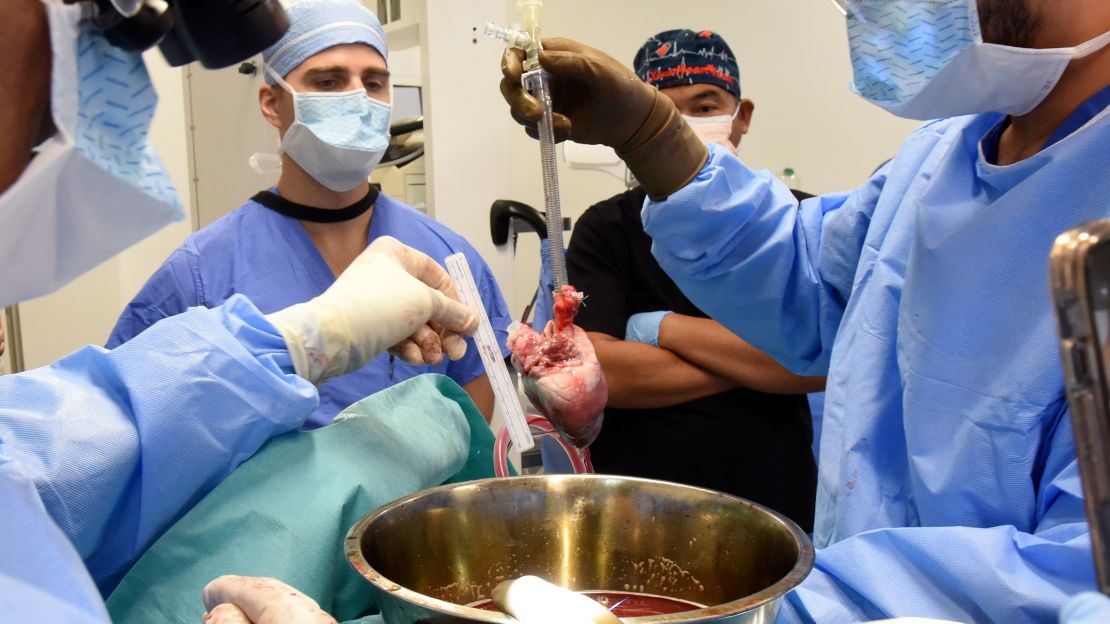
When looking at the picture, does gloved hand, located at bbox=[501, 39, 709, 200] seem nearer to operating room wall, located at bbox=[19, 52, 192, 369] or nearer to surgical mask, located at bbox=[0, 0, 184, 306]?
surgical mask, located at bbox=[0, 0, 184, 306]

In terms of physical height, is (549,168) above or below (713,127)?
above

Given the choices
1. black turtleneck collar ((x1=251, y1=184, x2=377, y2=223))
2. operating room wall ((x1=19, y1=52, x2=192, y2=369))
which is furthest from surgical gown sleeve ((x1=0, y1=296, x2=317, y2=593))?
operating room wall ((x1=19, y1=52, x2=192, y2=369))

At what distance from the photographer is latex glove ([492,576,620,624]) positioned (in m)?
0.59

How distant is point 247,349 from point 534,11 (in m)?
0.59

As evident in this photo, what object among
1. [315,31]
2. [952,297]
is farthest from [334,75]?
[952,297]

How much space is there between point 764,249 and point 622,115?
29 centimetres

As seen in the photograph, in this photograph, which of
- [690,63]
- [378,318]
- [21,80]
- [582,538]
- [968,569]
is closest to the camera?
[21,80]

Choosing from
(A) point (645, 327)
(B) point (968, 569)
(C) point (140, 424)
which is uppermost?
(C) point (140, 424)

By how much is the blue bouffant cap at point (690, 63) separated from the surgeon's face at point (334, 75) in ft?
2.11

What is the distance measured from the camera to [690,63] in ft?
6.56

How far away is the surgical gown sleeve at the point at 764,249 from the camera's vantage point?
1236mm

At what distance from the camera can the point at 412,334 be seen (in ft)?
3.69

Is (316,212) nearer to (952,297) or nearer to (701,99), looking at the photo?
(701,99)

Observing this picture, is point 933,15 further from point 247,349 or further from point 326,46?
point 326,46
